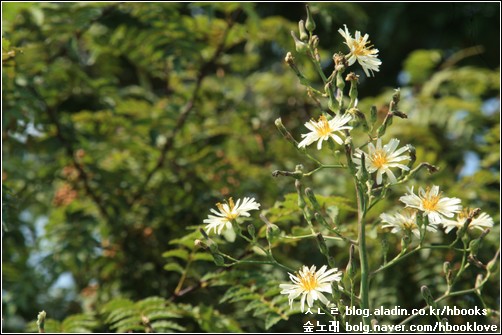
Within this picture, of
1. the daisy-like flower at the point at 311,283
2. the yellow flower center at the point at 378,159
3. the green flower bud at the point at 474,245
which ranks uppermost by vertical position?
the yellow flower center at the point at 378,159

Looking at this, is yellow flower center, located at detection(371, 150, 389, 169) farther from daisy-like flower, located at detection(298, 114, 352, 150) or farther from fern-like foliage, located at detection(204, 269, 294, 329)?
fern-like foliage, located at detection(204, 269, 294, 329)

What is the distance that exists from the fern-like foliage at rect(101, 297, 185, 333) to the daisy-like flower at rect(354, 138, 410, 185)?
71cm

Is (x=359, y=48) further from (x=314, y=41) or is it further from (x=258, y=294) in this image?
(x=258, y=294)

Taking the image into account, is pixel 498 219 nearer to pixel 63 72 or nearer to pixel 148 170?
pixel 148 170

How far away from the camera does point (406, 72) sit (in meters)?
3.55

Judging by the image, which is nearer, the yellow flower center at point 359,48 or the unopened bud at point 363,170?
the unopened bud at point 363,170

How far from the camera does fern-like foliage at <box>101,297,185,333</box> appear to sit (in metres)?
1.84

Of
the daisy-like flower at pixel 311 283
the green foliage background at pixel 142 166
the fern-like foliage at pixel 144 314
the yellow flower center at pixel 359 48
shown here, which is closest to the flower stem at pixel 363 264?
the daisy-like flower at pixel 311 283

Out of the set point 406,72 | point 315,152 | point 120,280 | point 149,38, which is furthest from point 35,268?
point 406,72

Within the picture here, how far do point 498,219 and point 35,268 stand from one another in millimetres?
1498

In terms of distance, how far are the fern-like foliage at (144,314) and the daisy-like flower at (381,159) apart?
0.71 metres

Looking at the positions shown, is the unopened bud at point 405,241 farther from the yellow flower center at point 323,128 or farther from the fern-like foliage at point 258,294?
the fern-like foliage at point 258,294

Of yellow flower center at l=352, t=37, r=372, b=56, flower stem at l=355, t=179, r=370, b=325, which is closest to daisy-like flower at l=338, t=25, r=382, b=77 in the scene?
yellow flower center at l=352, t=37, r=372, b=56

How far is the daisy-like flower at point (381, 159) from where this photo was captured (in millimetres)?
1365
